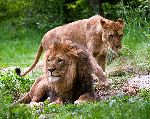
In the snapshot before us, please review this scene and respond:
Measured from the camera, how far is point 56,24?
22562mm

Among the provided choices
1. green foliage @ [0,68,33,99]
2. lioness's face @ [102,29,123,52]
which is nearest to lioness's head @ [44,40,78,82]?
green foliage @ [0,68,33,99]

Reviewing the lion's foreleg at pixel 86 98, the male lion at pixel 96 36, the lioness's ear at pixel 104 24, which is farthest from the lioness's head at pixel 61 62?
the lioness's ear at pixel 104 24

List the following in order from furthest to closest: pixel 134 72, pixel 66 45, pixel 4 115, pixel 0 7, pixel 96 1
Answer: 1. pixel 0 7
2. pixel 96 1
3. pixel 134 72
4. pixel 66 45
5. pixel 4 115

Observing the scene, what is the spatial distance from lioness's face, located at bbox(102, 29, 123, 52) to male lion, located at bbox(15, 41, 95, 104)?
3.40 metres

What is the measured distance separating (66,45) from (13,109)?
172 cm

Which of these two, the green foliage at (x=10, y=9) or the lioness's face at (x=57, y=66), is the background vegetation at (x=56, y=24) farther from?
the lioness's face at (x=57, y=66)

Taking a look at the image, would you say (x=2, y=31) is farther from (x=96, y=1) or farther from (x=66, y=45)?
(x=66, y=45)

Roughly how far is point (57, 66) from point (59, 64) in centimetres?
4

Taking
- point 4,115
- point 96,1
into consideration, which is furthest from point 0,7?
point 4,115

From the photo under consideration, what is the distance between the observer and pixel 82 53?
7.20 metres

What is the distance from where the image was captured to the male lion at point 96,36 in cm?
1077

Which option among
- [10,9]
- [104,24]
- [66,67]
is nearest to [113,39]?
[104,24]

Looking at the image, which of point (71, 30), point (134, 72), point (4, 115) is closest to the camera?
point (4, 115)

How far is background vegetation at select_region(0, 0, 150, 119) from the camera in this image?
5.67 meters
